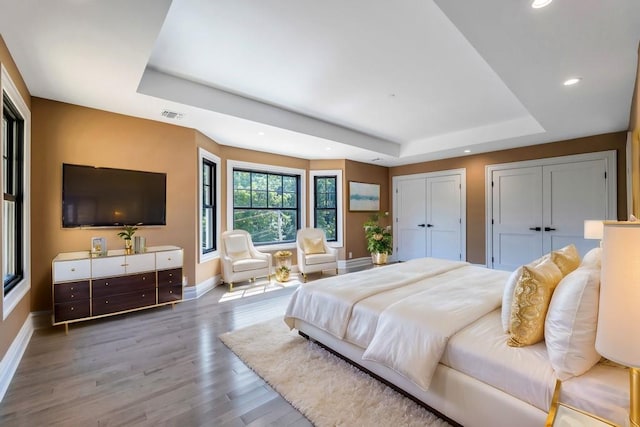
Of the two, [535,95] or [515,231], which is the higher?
[535,95]

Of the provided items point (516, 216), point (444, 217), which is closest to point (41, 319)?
point (444, 217)

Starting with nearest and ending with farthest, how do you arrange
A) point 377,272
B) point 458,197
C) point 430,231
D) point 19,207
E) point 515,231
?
point 19,207 < point 377,272 < point 515,231 < point 458,197 < point 430,231

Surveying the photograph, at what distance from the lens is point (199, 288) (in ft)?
13.7

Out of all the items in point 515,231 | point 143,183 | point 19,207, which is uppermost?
point 143,183

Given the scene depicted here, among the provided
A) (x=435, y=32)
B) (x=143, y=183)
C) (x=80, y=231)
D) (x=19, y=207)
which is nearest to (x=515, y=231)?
(x=435, y=32)

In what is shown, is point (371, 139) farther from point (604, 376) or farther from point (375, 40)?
point (604, 376)

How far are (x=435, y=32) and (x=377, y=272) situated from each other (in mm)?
2269

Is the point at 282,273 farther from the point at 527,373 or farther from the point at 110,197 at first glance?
the point at 527,373

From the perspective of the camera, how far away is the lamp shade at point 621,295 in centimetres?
81

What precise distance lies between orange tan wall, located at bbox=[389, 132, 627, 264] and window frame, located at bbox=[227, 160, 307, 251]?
2563mm

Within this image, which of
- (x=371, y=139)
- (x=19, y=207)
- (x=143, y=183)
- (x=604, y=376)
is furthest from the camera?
(x=371, y=139)

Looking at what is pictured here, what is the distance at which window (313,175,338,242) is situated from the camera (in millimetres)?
6398

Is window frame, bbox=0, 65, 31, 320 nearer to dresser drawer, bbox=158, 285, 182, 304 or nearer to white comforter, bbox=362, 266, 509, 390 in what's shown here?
dresser drawer, bbox=158, 285, 182, 304

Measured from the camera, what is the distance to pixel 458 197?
19.3 feet
